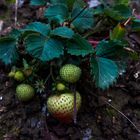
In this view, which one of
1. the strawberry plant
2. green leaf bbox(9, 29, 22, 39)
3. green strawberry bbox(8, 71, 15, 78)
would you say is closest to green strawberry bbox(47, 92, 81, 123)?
the strawberry plant

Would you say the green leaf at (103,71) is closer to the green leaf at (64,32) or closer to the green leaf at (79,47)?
the green leaf at (79,47)

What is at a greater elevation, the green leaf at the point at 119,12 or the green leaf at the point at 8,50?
the green leaf at the point at 119,12

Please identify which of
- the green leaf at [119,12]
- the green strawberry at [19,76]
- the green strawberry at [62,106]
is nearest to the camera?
the green strawberry at [62,106]

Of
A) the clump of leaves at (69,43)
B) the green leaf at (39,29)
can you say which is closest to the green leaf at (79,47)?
the clump of leaves at (69,43)

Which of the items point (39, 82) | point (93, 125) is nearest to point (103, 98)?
point (93, 125)

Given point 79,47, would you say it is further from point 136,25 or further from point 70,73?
point 136,25

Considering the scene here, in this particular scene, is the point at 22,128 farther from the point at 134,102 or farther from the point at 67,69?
the point at 134,102

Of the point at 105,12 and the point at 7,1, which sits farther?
the point at 7,1
